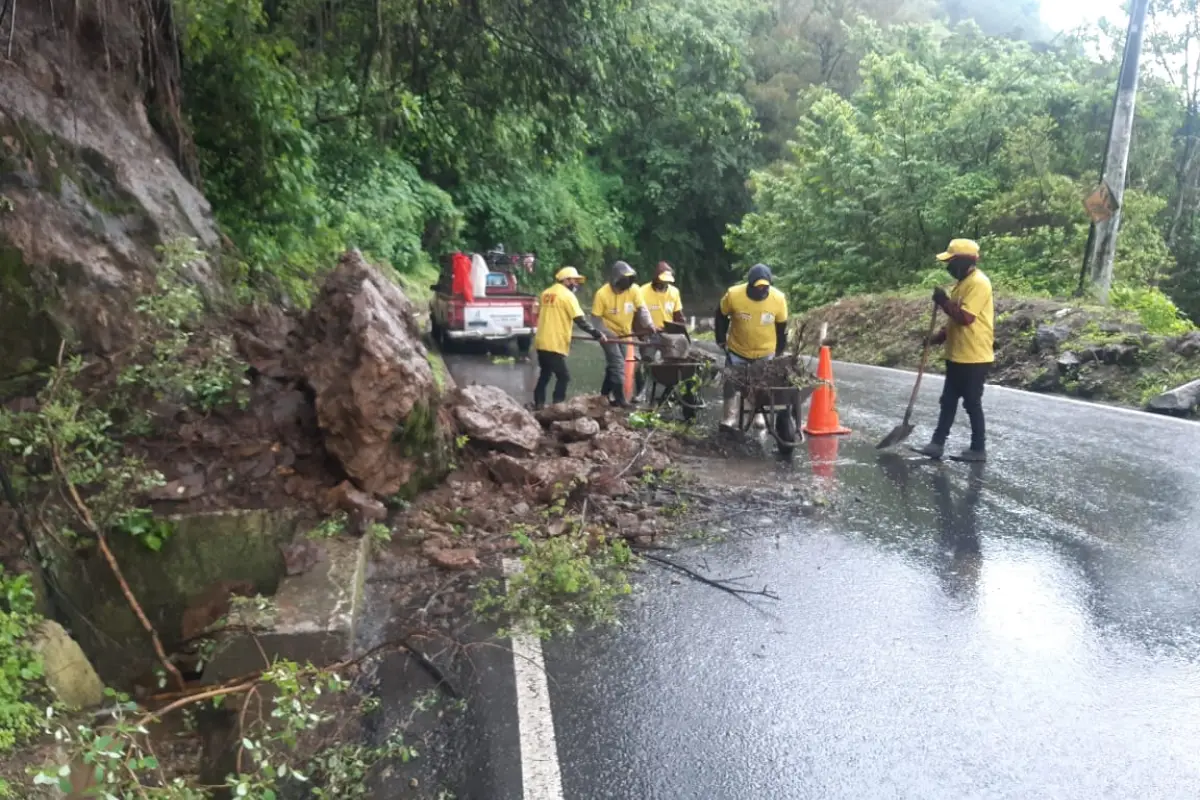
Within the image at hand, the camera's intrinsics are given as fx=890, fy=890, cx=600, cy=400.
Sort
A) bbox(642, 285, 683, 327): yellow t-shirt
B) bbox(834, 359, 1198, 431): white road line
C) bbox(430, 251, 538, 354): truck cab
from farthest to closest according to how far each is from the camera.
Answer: bbox(430, 251, 538, 354): truck cab
bbox(642, 285, 683, 327): yellow t-shirt
bbox(834, 359, 1198, 431): white road line

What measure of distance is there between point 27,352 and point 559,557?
339 cm

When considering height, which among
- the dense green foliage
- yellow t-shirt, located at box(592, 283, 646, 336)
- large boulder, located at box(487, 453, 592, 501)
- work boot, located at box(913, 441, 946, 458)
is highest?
the dense green foliage

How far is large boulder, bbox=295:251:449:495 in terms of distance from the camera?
234 inches

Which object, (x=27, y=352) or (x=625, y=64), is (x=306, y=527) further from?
(x=625, y=64)

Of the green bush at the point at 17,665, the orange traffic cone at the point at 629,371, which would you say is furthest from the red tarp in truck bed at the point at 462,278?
the green bush at the point at 17,665

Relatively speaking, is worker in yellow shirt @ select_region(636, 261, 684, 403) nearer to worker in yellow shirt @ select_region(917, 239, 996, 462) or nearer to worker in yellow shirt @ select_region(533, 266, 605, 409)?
worker in yellow shirt @ select_region(533, 266, 605, 409)

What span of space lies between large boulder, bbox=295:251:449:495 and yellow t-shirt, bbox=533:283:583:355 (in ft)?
12.1

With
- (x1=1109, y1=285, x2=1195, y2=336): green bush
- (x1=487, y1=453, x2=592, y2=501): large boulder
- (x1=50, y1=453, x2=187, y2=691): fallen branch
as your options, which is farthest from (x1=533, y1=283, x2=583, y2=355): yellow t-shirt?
(x1=1109, y1=285, x2=1195, y2=336): green bush

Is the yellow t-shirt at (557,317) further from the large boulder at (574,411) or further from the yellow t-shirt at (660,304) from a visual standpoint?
the yellow t-shirt at (660,304)

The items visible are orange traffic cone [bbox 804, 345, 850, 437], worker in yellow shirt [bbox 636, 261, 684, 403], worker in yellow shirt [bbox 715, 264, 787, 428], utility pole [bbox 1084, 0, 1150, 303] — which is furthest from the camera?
utility pole [bbox 1084, 0, 1150, 303]

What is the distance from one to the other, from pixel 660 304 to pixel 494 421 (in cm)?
457

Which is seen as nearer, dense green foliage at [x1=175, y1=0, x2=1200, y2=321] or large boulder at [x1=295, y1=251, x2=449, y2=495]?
large boulder at [x1=295, y1=251, x2=449, y2=495]

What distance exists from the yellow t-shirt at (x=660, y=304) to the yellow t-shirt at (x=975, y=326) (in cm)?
382

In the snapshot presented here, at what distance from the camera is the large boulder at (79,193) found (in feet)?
17.6
